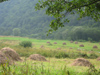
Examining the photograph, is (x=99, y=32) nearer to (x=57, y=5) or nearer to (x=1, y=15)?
(x=57, y=5)

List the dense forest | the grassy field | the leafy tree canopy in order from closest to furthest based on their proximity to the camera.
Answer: the grassy field, the leafy tree canopy, the dense forest

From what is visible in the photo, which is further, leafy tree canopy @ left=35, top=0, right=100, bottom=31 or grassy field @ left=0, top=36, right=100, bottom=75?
leafy tree canopy @ left=35, top=0, right=100, bottom=31

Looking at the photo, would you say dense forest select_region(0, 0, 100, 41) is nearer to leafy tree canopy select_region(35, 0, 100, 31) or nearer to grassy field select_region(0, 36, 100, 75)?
grassy field select_region(0, 36, 100, 75)


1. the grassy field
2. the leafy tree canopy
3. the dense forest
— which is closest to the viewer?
the grassy field

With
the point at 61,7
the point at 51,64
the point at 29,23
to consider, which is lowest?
the point at 29,23

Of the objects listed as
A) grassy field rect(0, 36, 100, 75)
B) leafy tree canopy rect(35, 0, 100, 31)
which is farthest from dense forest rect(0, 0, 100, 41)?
leafy tree canopy rect(35, 0, 100, 31)

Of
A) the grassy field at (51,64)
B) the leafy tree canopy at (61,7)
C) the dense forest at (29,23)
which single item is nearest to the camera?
the grassy field at (51,64)

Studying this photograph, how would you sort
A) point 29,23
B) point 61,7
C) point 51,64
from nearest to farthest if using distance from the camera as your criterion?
point 61,7, point 51,64, point 29,23

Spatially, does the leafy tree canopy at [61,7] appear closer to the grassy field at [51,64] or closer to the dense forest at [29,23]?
the grassy field at [51,64]

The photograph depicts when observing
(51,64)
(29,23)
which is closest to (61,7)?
(51,64)

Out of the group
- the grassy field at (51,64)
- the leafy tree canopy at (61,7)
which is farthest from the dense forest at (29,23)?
the leafy tree canopy at (61,7)

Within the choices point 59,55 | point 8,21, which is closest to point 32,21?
point 8,21

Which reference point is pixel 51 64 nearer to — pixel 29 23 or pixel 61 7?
pixel 61 7

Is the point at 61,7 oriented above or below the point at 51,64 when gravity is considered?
above
